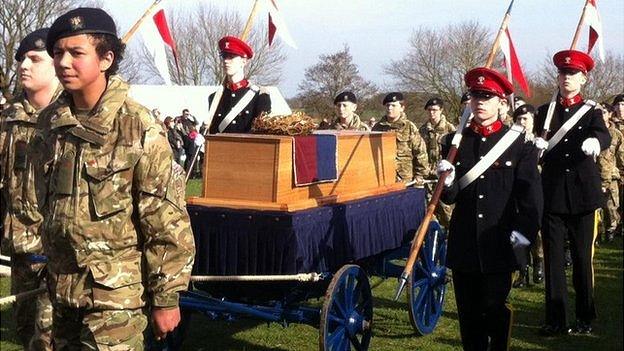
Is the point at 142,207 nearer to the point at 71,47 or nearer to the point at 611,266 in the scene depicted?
the point at 71,47

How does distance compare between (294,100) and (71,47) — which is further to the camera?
(294,100)

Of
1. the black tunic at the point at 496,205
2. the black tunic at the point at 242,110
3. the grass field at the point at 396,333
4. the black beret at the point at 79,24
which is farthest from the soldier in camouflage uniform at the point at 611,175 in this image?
the black beret at the point at 79,24

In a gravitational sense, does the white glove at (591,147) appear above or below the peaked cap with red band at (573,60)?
below

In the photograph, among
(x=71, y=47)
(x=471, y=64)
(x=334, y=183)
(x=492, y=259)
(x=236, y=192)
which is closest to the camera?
(x=71, y=47)

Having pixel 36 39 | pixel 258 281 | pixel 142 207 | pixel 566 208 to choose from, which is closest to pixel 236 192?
pixel 258 281

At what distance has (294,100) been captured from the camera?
139ft

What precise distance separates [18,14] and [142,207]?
25.5 m

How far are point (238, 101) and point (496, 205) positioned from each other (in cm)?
279

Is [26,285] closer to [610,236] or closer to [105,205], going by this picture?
[105,205]

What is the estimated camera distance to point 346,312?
18.3 ft

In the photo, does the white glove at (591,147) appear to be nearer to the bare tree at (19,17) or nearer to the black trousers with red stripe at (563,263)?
the black trousers with red stripe at (563,263)

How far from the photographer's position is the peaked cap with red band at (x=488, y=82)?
4980 millimetres

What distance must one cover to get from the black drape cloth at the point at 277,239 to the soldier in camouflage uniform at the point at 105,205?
1.82 meters

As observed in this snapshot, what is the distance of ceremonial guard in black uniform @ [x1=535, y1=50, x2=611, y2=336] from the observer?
661cm
